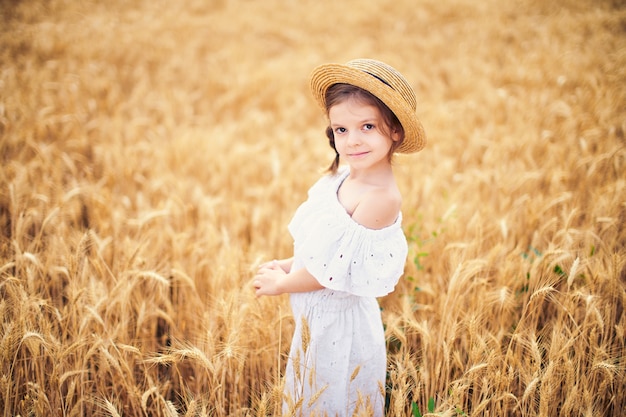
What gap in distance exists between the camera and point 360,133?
52.1 inches

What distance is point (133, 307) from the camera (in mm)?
2117

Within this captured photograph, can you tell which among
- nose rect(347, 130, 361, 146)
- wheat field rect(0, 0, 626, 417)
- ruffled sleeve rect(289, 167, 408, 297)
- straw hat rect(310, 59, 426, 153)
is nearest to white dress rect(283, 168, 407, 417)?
ruffled sleeve rect(289, 167, 408, 297)

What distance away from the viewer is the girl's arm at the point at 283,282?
4.66 feet

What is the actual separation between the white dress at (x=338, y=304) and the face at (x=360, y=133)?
0.19 m

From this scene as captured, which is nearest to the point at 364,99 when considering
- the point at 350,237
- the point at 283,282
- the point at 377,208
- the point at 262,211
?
the point at 377,208

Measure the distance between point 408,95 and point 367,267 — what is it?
0.62 metres

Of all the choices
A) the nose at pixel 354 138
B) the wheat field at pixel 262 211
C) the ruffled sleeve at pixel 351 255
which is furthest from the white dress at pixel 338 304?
the nose at pixel 354 138

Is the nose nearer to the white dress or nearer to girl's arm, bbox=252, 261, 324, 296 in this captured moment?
the white dress

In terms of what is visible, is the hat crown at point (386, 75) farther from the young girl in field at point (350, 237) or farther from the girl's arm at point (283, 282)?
the girl's arm at point (283, 282)

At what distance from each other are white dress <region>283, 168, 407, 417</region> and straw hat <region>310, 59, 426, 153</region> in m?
0.35

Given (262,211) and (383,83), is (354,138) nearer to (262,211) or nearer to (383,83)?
(383,83)

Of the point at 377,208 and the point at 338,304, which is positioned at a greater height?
the point at 377,208

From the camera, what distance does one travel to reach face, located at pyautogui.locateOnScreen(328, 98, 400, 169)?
4.29ft

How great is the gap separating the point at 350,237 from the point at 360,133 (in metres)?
0.37
